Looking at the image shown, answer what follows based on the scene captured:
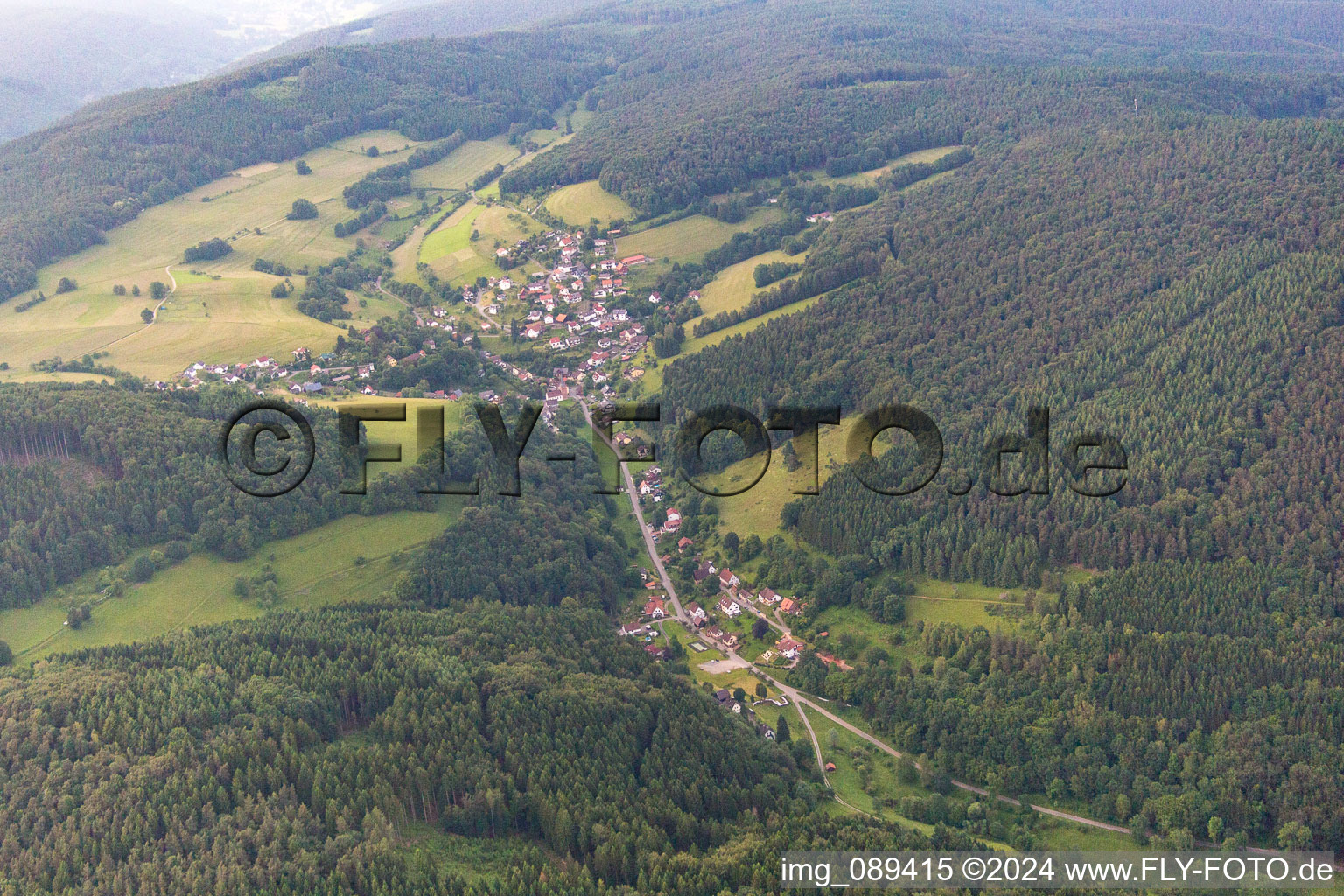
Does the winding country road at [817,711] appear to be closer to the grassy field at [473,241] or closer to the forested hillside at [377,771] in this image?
the forested hillside at [377,771]

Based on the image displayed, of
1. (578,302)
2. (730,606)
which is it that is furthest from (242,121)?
(730,606)

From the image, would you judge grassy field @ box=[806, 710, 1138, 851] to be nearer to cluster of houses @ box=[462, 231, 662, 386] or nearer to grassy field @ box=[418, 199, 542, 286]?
cluster of houses @ box=[462, 231, 662, 386]

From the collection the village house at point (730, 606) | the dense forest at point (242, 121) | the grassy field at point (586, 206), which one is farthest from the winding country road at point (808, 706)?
the dense forest at point (242, 121)

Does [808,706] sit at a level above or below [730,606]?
below

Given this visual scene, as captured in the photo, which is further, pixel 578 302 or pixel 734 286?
pixel 578 302

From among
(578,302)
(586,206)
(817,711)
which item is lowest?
(817,711)

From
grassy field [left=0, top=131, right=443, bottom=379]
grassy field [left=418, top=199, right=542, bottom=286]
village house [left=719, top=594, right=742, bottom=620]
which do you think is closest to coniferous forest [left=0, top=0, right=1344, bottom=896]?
village house [left=719, top=594, right=742, bottom=620]

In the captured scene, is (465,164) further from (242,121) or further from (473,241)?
(473,241)

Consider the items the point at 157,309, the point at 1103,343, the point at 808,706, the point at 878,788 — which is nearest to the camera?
the point at 878,788
